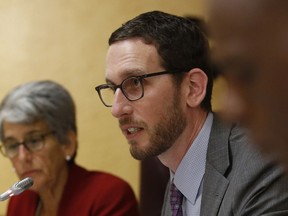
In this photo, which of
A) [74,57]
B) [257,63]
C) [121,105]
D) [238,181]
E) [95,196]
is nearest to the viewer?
[257,63]

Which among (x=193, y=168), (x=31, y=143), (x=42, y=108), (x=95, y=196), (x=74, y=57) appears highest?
(x=74, y=57)

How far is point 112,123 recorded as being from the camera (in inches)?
97.8

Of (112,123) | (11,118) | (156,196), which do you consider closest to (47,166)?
(11,118)

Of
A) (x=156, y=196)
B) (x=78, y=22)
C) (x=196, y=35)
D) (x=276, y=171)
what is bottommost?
(x=156, y=196)

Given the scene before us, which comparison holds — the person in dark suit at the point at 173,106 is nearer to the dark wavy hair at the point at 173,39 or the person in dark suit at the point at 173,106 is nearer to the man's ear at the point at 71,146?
the dark wavy hair at the point at 173,39

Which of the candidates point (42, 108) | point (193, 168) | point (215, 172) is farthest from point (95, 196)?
point (215, 172)

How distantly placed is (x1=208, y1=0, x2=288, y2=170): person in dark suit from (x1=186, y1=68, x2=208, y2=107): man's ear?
89cm

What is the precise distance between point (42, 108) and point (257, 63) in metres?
1.54

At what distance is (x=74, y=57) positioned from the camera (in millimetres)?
2504

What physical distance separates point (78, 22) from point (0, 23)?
0.38m

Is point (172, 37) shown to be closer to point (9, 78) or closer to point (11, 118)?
point (11, 118)

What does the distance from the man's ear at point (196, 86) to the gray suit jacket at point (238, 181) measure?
7 centimetres

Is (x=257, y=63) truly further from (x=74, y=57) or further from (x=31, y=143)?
(x=74, y=57)

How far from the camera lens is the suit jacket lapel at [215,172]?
1.12 metres
